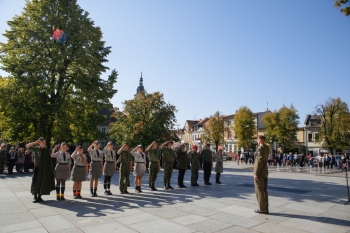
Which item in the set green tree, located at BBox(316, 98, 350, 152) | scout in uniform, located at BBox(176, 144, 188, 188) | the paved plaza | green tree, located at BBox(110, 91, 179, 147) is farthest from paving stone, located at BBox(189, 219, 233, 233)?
green tree, located at BBox(316, 98, 350, 152)

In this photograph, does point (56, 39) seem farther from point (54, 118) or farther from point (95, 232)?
point (95, 232)

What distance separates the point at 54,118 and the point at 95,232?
1794 centimetres

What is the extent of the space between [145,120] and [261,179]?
20308 mm

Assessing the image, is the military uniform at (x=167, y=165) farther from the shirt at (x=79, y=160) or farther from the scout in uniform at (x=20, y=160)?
the scout in uniform at (x=20, y=160)

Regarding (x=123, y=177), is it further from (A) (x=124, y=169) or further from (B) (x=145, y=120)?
(B) (x=145, y=120)

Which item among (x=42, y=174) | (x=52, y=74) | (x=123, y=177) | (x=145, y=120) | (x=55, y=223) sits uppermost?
(x=52, y=74)

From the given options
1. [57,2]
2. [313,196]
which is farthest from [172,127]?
[313,196]

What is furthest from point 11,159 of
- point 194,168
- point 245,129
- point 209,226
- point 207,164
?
point 245,129

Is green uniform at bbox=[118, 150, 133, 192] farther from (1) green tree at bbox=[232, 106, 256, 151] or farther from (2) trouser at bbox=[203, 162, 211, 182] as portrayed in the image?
(1) green tree at bbox=[232, 106, 256, 151]

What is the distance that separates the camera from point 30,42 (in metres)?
20.8

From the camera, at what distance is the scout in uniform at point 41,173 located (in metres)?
8.30

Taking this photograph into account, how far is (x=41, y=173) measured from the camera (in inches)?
331

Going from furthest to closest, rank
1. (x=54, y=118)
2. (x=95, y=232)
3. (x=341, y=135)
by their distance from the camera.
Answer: (x=341, y=135)
(x=54, y=118)
(x=95, y=232)

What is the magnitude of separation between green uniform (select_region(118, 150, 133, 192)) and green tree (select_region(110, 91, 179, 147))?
15113 mm
